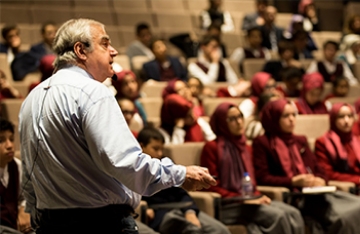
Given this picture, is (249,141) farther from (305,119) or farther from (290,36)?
(290,36)

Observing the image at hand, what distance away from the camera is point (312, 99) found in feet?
17.6

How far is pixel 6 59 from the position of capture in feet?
18.1

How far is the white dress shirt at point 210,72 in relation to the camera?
626cm

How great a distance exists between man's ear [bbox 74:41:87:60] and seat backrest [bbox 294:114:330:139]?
9.46 ft

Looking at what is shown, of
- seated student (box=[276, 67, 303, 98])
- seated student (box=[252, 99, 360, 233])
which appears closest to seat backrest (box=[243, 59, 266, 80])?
seated student (box=[276, 67, 303, 98])

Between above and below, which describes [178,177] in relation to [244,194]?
above

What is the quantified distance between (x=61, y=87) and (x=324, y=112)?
3637 millimetres

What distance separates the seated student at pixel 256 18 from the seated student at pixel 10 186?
15.3 feet

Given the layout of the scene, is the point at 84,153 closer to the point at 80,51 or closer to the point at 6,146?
the point at 80,51

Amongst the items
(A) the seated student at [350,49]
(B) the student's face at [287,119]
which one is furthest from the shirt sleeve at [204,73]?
(B) the student's face at [287,119]

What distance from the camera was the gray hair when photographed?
6.83 feet

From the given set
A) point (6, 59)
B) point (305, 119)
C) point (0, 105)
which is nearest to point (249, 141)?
point (305, 119)

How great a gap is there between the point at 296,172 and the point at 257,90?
63.2 inches

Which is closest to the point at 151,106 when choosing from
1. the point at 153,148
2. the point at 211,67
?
the point at 211,67
